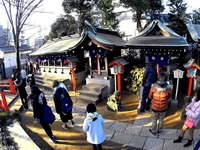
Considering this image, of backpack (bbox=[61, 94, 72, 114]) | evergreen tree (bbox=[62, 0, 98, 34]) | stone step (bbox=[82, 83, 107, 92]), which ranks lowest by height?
stone step (bbox=[82, 83, 107, 92])

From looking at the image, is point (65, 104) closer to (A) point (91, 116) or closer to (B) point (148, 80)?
(A) point (91, 116)

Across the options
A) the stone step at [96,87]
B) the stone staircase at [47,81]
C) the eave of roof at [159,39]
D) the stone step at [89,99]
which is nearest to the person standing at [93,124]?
the stone step at [89,99]

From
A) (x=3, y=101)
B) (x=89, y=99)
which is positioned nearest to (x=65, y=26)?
(x=89, y=99)

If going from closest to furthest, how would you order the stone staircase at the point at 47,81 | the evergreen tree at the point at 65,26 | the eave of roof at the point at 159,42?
the eave of roof at the point at 159,42
the stone staircase at the point at 47,81
the evergreen tree at the point at 65,26

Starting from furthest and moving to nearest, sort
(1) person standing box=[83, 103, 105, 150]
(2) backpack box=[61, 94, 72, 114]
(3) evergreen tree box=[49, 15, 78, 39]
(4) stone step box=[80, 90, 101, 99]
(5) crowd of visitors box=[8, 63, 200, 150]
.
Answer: (3) evergreen tree box=[49, 15, 78, 39], (4) stone step box=[80, 90, 101, 99], (2) backpack box=[61, 94, 72, 114], (5) crowd of visitors box=[8, 63, 200, 150], (1) person standing box=[83, 103, 105, 150]

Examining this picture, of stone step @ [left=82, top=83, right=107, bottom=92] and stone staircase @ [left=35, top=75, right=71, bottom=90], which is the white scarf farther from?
stone staircase @ [left=35, top=75, right=71, bottom=90]


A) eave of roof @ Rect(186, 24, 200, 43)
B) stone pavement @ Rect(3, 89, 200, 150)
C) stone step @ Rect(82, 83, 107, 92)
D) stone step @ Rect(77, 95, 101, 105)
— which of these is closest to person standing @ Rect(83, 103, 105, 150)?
stone pavement @ Rect(3, 89, 200, 150)

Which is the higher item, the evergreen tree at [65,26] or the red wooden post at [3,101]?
the evergreen tree at [65,26]

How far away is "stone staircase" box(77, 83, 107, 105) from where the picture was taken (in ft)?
35.3

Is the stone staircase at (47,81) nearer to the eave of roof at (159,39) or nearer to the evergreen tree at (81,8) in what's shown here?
the eave of roof at (159,39)

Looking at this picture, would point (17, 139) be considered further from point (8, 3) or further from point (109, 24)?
point (109, 24)

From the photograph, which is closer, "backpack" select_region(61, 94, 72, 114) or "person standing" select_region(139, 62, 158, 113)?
"backpack" select_region(61, 94, 72, 114)

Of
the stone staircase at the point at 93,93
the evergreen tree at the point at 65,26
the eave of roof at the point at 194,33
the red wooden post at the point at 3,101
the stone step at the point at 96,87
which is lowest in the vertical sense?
the stone staircase at the point at 93,93

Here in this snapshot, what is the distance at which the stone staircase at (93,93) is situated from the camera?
35.3ft
